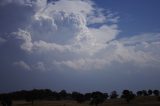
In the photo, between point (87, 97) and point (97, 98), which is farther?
point (87, 97)

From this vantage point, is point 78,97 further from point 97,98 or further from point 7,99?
point 7,99

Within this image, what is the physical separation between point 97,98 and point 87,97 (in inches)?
2370

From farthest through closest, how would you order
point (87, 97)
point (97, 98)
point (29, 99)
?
point (87, 97)
point (29, 99)
point (97, 98)

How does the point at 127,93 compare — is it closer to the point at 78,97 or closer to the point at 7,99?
the point at 78,97

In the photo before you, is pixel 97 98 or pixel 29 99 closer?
pixel 97 98

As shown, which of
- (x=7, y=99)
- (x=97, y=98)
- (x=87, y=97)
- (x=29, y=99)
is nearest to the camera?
(x=7, y=99)

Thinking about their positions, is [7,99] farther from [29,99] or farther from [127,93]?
[127,93]

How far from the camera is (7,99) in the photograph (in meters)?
113

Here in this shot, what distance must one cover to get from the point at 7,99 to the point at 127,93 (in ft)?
245

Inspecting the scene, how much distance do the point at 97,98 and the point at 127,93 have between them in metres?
40.9

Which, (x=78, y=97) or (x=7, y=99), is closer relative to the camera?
(x=7, y=99)

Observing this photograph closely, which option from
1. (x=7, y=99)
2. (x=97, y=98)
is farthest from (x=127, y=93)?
(x=7, y=99)

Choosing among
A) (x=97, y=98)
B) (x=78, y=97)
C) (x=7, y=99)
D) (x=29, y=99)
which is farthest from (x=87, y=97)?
(x=7, y=99)

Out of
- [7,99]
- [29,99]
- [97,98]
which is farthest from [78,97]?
[7,99]
